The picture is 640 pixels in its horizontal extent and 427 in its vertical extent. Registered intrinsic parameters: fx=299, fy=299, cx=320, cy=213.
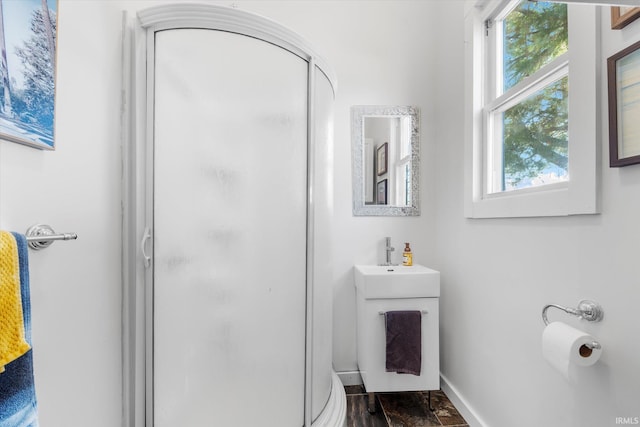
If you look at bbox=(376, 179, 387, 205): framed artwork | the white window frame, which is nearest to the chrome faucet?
bbox=(376, 179, 387, 205): framed artwork

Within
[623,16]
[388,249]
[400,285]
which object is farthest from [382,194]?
[623,16]

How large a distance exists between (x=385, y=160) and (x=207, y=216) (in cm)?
131

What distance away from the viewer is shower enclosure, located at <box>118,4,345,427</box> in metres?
1.15

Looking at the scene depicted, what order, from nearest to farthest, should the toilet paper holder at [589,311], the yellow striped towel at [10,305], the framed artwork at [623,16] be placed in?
the yellow striped towel at [10,305] → the framed artwork at [623,16] → the toilet paper holder at [589,311]

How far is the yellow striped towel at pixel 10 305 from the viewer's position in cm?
62

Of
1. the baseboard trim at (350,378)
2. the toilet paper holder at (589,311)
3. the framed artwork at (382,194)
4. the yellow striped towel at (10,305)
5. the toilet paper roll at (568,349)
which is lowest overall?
the baseboard trim at (350,378)

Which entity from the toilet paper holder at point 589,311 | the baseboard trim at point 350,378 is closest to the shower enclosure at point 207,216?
the baseboard trim at point 350,378

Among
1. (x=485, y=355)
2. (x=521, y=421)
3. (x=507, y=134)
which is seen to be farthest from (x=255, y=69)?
(x=521, y=421)

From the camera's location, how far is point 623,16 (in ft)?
2.68

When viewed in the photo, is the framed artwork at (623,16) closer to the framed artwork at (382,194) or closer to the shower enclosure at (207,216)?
the shower enclosure at (207,216)

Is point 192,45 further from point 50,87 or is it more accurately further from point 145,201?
point 145,201

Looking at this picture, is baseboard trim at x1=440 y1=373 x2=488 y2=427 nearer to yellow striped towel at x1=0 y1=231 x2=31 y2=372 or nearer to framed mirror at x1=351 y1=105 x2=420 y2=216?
framed mirror at x1=351 y1=105 x2=420 y2=216

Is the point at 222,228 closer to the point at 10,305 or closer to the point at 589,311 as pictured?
the point at 10,305

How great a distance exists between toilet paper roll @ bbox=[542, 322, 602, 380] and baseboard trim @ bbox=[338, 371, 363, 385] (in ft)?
4.31
